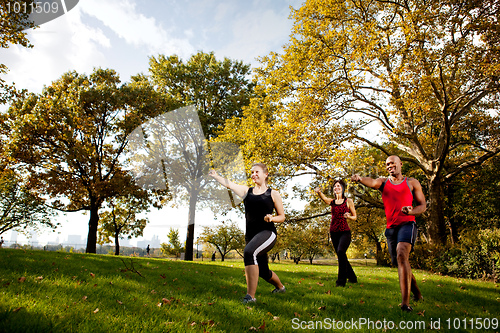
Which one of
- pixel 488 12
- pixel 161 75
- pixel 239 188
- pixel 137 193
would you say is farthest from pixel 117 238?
pixel 488 12

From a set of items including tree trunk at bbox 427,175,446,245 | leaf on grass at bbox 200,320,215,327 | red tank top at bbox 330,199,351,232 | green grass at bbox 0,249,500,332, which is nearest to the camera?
green grass at bbox 0,249,500,332

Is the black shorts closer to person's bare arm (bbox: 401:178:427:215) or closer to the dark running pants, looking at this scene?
person's bare arm (bbox: 401:178:427:215)

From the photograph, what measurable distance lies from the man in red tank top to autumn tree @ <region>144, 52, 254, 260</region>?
21552 mm

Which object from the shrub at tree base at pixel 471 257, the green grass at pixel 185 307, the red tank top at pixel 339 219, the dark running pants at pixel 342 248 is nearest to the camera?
the green grass at pixel 185 307

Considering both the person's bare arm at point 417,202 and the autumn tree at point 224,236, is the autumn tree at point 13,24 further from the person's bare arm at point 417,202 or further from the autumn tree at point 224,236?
the autumn tree at point 224,236

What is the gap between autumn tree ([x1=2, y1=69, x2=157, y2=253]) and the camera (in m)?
19.8

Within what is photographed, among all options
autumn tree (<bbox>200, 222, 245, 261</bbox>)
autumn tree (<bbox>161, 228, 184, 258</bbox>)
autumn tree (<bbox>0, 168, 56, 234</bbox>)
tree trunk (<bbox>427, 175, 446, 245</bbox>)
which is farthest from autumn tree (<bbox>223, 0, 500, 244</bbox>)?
autumn tree (<bbox>161, 228, 184, 258</bbox>)

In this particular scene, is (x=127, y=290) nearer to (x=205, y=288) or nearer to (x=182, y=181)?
(x=205, y=288)

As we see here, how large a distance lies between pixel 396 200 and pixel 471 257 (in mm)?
10296

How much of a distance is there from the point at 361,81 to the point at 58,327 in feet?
57.5

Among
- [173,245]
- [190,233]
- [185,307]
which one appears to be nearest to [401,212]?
[185,307]

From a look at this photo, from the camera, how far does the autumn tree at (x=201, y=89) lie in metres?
26.2

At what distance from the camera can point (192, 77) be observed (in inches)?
1054

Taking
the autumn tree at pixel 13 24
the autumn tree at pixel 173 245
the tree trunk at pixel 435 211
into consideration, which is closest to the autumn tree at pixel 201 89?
the autumn tree at pixel 13 24
